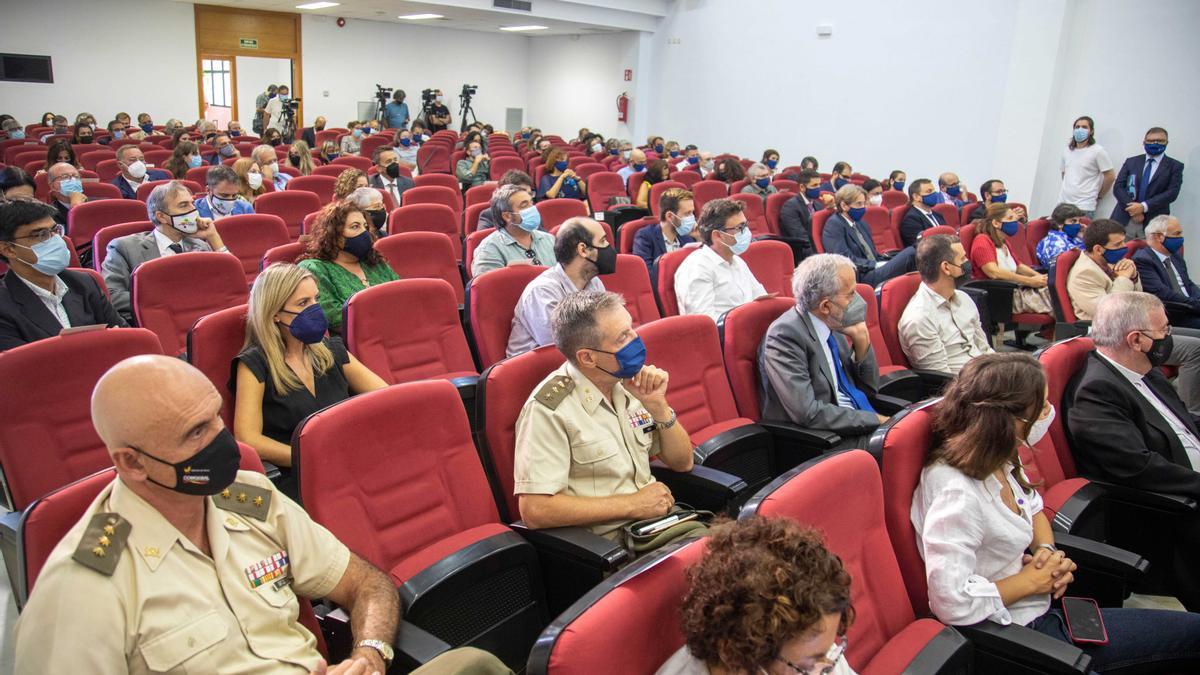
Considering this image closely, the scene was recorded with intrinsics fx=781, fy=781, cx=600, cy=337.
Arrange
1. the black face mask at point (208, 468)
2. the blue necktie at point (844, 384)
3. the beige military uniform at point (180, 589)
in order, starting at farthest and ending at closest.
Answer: the blue necktie at point (844, 384) < the black face mask at point (208, 468) < the beige military uniform at point (180, 589)

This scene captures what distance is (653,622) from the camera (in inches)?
55.1

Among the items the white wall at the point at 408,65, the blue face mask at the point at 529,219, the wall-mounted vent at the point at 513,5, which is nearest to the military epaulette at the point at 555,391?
the blue face mask at the point at 529,219

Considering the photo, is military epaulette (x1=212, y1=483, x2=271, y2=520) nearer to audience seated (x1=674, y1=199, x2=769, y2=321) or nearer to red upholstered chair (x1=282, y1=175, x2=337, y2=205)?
audience seated (x1=674, y1=199, x2=769, y2=321)

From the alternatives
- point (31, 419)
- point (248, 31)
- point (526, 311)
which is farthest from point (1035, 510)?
point (248, 31)

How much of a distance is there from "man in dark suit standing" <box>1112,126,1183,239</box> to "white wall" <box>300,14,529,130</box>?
587 inches

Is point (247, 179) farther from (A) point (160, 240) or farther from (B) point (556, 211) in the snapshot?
(B) point (556, 211)

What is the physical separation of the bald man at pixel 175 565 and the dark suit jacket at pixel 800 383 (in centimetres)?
175

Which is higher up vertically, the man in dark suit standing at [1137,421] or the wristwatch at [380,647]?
the man in dark suit standing at [1137,421]

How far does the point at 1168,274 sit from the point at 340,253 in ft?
18.4

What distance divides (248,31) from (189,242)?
14.3m

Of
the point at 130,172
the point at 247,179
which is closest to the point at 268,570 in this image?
the point at 247,179

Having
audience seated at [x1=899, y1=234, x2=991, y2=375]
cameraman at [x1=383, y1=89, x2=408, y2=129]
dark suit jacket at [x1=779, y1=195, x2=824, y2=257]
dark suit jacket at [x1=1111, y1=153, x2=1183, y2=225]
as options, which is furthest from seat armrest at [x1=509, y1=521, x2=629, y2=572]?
cameraman at [x1=383, y1=89, x2=408, y2=129]

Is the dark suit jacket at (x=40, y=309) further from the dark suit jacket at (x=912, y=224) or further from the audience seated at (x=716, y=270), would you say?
the dark suit jacket at (x=912, y=224)

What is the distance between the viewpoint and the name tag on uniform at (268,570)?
60.7 inches
